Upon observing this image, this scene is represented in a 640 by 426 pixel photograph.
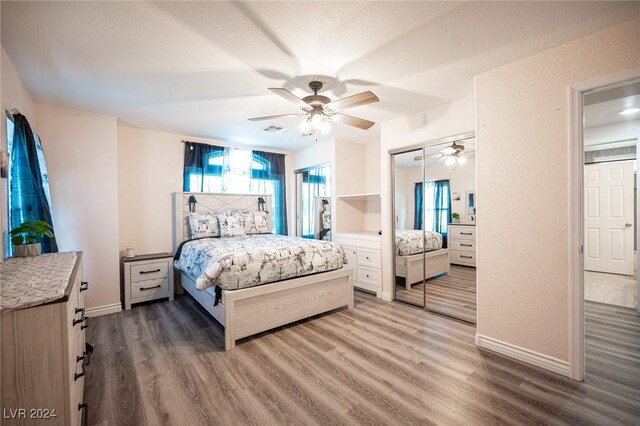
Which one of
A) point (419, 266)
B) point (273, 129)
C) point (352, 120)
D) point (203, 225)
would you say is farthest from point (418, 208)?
point (203, 225)

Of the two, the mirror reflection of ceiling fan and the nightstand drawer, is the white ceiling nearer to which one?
the mirror reflection of ceiling fan

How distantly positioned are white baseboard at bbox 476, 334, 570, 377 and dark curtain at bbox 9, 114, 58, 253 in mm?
4109

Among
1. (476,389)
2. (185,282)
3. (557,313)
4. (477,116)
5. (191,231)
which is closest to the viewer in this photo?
(476,389)

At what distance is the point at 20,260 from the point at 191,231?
7.26 ft

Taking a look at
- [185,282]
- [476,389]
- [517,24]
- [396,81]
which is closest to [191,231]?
[185,282]

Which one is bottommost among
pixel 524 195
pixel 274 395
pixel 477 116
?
pixel 274 395

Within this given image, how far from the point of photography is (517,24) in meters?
1.80

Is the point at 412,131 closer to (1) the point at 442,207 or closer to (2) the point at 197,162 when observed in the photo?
(1) the point at 442,207

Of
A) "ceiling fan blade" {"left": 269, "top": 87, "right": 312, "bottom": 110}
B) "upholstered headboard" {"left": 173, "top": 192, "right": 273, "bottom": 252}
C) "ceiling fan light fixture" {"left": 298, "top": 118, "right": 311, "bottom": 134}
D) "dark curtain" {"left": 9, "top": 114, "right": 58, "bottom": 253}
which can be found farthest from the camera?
"upholstered headboard" {"left": 173, "top": 192, "right": 273, "bottom": 252}

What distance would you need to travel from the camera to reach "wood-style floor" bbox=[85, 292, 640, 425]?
1.68m

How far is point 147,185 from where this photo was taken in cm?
408

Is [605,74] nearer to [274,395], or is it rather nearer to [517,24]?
[517,24]

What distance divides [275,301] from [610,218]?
549cm

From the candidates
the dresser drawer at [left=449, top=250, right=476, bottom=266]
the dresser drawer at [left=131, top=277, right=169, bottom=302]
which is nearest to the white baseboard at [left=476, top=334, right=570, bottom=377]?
the dresser drawer at [left=449, top=250, right=476, bottom=266]
